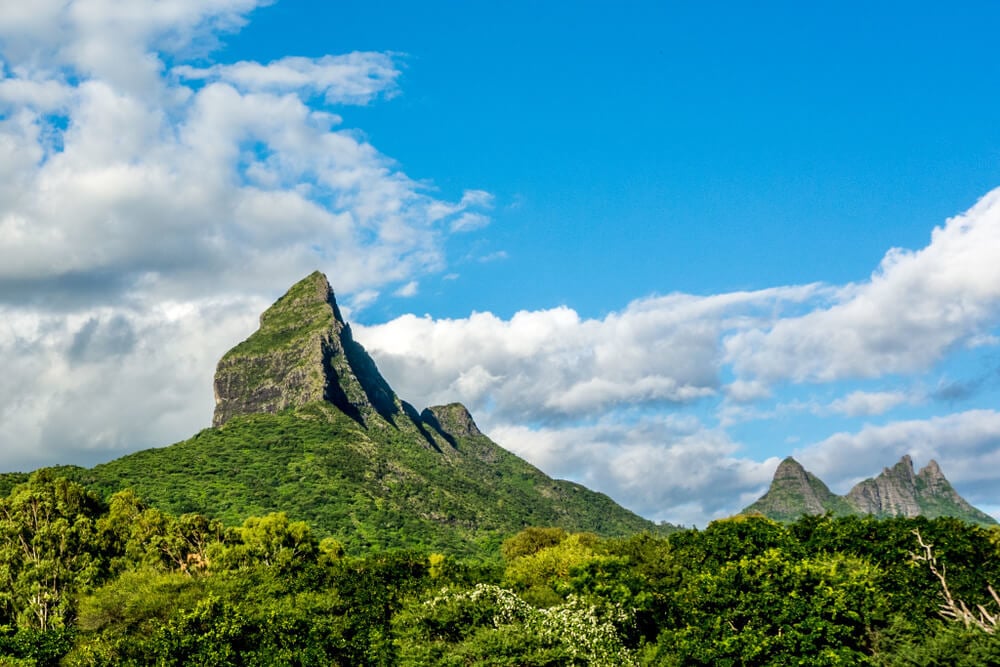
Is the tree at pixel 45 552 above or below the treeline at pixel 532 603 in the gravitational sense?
above

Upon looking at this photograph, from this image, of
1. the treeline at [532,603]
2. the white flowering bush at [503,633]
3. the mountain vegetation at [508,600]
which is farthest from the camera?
the white flowering bush at [503,633]

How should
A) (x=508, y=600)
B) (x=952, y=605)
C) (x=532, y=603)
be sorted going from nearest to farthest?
(x=952, y=605) → (x=508, y=600) → (x=532, y=603)

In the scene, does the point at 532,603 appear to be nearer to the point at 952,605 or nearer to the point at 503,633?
the point at 503,633

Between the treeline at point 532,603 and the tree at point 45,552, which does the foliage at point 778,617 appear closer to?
the treeline at point 532,603

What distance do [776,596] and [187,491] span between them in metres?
170

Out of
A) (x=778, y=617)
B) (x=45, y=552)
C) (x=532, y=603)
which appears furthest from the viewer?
(x=45, y=552)

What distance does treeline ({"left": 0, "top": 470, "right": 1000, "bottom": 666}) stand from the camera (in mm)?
49125

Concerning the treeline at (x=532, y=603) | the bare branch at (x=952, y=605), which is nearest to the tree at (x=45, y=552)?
the treeline at (x=532, y=603)

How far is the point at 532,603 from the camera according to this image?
225 feet

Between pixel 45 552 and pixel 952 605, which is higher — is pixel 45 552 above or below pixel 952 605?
above

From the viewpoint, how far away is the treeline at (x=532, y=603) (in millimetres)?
49125

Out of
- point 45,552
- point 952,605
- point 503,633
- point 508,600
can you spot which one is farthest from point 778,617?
point 45,552

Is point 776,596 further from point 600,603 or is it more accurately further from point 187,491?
point 187,491

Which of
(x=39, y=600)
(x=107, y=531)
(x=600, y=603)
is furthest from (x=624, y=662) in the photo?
(x=107, y=531)
